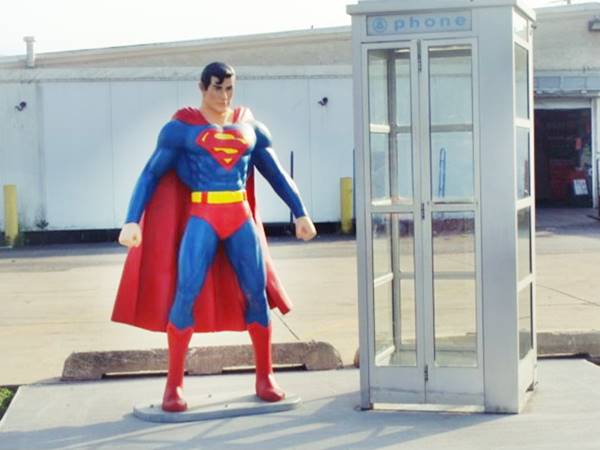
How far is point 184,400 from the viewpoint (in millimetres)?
7539

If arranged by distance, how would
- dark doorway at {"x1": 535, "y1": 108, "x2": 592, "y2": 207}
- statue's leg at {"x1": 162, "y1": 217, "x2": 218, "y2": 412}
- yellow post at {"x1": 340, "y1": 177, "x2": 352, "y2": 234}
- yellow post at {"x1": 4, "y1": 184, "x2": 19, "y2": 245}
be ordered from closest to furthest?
1. statue's leg at {"x1": 162, "y1": 217, "x2": 218, "y2": 412}
2. yellow post at {"x1": 4, "y1": 184, "x2": 19, "y2": 245}
3. yellow post at {"x1": 340, "y1": 177, "x2": 352, "y2": 234}
4. dark doorway at {"x1": 535, "y1": 108, "x2": 592, "y2": 207}

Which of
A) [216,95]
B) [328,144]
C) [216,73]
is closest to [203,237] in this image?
[216,95]

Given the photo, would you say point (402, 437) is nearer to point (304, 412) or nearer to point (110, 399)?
point (304, 412)

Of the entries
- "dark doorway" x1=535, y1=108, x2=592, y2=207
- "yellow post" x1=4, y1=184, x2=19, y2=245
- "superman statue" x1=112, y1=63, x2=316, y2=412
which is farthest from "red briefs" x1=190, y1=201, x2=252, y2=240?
"dark doorway" x1=535, y1=108, x2=592, y2=207

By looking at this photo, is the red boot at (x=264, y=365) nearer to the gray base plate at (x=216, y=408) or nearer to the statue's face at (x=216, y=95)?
the gray base plate at (x=216, y=408)

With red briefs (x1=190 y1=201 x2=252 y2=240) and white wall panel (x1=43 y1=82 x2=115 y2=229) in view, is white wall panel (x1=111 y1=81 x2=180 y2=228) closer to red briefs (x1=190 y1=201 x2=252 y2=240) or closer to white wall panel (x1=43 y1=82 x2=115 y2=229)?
white wall panel (x1=43 y1=82 x2=115 y2=229)

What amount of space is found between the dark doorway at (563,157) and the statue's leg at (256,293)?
23.0 meters

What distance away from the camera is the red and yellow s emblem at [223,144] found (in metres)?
7.41

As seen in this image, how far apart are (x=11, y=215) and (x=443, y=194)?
52.4 ft

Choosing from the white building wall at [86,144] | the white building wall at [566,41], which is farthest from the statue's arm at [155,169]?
the white building wall at [566,41]

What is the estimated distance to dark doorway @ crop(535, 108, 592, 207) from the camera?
99.4 feet

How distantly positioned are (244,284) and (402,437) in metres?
1.43

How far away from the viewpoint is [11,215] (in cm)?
2220

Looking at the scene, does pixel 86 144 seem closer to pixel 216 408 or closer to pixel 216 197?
pixel 216 197
